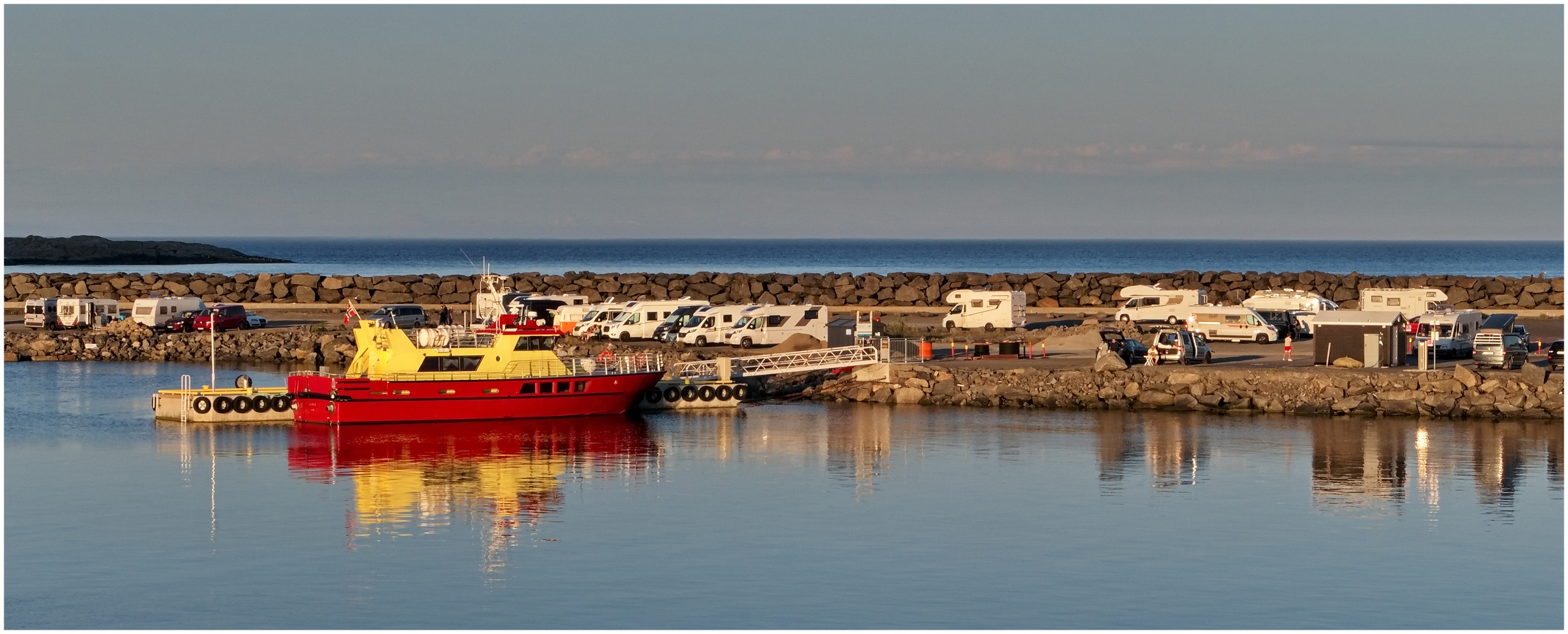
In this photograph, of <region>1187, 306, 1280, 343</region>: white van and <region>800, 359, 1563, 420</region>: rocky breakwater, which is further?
<region>1187, 306, 1280, 343</region>: white van

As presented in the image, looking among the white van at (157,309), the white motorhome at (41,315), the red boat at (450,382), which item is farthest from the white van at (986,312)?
the white motorhome at (41,315)

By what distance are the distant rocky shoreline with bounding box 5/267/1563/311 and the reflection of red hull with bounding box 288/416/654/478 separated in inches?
1536

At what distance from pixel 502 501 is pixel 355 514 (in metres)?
2.88

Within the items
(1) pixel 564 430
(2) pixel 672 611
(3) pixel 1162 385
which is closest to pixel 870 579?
(2) pixel 672 611

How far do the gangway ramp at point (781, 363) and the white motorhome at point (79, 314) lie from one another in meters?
28.7

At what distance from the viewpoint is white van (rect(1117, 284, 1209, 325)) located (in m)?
69.1

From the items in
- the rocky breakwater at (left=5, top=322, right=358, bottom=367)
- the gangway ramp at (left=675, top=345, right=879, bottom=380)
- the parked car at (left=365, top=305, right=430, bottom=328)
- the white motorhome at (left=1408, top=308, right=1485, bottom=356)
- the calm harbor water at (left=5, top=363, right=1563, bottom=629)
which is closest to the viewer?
the calm harbor water at (left=5, top=363, right=1563, bottom=629)

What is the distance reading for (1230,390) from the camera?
1940 inches

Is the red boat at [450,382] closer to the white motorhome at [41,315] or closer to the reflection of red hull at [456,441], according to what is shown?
the reflection of red hull at [456,441]

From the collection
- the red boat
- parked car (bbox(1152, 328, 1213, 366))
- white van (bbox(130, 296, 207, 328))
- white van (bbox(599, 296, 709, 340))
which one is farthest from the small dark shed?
white van (bbox(130, 296, 207, 328))

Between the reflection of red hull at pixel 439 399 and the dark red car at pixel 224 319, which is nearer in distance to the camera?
the reflection of red hull at pixel 439 399

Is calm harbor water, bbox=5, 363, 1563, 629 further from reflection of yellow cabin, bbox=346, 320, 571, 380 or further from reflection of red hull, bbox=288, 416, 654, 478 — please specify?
reflection of yellow cabin, bbox=346, 320, 571, 380

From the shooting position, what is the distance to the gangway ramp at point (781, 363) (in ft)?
171

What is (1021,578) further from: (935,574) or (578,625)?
(578,625)
